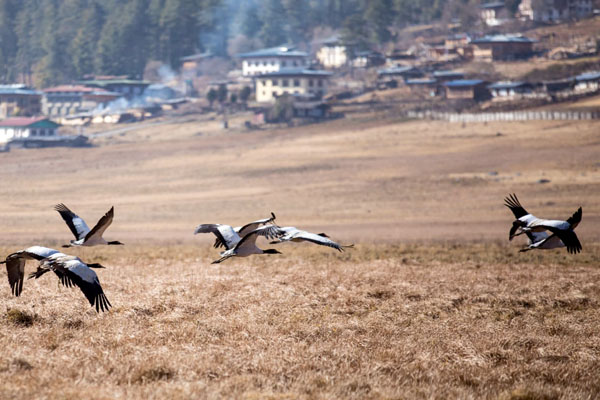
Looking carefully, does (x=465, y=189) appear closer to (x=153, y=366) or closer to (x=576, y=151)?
(x=576, y=151)

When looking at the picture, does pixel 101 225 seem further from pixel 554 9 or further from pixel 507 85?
pixel 554 9

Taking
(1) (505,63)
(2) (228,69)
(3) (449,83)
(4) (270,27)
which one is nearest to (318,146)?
(3) (449,83)

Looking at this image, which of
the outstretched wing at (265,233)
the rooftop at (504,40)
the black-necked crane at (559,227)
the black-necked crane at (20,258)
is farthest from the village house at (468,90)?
the black-necked crane at (20,258)

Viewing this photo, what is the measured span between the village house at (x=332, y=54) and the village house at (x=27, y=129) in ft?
200

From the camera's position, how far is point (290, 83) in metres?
115

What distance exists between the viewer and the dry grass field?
1312 cm

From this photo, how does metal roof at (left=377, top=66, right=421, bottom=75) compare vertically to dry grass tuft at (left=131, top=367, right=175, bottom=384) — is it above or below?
above

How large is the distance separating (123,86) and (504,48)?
55878mm

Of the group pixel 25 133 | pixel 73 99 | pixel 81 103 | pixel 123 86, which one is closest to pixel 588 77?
pixel 25 133

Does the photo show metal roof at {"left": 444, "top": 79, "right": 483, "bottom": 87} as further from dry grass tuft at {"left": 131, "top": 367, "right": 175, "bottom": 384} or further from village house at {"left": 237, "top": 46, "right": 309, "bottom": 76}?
dry grass tuft at {"left": 131, "top": 367, "right": 175, "bottom": 384}

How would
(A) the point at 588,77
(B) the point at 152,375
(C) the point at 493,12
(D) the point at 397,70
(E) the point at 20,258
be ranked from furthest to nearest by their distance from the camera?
(C) the point at 493,12 < (D) the point at 397,70 < (A) the point at 588,77 < (E) the point at 20,258 < (B) the point at 152,375

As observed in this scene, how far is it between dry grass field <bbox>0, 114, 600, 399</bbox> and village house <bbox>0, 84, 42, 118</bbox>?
57441 millimetres

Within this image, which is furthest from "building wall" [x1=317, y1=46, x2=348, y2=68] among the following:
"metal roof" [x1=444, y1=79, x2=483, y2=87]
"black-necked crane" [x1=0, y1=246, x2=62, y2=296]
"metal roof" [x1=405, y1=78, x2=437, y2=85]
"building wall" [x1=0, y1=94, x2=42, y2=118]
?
"black-necked crane" [x1=0, y1=246, x2=62, y2=296]

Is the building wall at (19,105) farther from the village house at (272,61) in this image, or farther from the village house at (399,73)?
the village house at (399,73)
